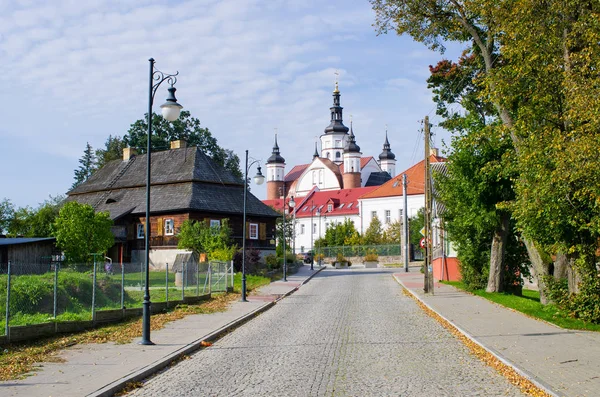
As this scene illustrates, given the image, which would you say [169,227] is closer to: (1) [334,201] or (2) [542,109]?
(2) [542,109]

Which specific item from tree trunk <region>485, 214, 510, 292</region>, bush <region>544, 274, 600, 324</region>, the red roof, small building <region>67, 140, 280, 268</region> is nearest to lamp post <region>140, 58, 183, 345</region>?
bush <region>544, 274, 600, 324</region>

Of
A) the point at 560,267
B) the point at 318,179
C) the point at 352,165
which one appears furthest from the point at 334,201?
the point at 560,267

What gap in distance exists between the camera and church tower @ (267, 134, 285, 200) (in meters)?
151

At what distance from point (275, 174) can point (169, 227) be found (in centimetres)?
9934

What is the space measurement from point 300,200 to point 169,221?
80.4m

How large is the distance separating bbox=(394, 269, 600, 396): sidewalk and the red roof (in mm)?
92854

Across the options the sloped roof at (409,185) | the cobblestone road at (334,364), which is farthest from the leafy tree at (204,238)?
the sloped roof at (409,185)

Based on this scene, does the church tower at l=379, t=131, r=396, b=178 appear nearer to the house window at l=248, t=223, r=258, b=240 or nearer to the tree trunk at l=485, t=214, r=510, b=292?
the house window at l=248, t=223, r=258, b=240

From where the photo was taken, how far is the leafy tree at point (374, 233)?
9219 cm

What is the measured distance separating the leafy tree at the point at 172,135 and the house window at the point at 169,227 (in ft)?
67.8

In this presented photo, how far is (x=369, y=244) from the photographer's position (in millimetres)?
90750

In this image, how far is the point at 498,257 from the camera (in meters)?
27.8

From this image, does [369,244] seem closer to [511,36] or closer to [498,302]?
[498,302]

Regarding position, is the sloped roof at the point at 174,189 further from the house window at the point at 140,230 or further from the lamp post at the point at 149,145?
the lamp post at the point at 149,145
